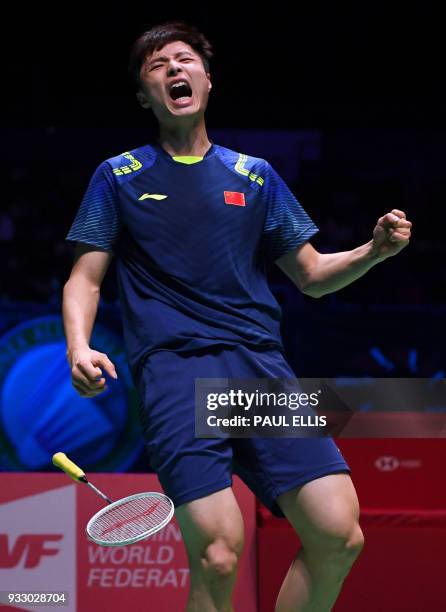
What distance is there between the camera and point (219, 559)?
2271 mm

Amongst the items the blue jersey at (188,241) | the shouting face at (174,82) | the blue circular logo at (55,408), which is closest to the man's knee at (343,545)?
the blue jersey at (188,241)

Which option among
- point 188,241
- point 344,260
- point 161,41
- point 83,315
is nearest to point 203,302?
point 188,241

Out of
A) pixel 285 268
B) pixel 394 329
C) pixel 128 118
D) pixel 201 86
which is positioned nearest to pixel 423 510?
pixel 285 268

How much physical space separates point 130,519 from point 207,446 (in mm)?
328

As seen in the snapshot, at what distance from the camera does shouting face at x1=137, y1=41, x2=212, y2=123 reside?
105 inches

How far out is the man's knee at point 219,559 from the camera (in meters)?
2.27

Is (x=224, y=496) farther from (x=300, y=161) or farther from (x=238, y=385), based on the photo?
(x=300, y=161)

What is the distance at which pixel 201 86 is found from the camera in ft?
8.83

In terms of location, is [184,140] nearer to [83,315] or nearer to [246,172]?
[246,172]

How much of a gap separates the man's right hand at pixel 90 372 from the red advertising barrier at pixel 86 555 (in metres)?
1.33

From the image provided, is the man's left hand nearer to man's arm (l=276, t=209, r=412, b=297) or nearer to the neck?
man's arm (l=276, t=209, r=412, b=297)

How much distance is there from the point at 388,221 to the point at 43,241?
4496 mm

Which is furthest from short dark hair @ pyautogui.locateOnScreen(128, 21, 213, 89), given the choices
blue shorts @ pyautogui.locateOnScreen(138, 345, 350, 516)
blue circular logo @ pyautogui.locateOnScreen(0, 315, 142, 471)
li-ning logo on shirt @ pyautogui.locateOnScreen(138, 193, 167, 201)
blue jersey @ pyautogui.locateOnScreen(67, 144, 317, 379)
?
blue circular logo @ pyautogui.locateOnScreen(0, 315, 142, 471)

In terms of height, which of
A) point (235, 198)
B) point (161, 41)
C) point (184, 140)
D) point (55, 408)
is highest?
point (161, 41)
